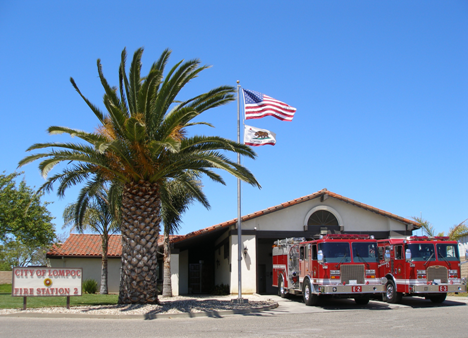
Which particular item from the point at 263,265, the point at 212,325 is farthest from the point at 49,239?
the point at 212,325

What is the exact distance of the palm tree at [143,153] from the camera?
14.3m

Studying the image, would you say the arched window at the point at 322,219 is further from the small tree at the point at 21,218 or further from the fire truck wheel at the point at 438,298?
the small tree at the point at 21,218

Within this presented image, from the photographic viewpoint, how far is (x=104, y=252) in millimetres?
28469

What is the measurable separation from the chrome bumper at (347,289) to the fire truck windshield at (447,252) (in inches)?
112

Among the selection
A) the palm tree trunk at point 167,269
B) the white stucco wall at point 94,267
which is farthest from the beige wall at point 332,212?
the white stucco wall at point 94,267

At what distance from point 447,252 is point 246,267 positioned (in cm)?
1030

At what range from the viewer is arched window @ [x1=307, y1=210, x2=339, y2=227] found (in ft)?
84.3

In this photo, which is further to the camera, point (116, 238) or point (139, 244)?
point (116, 238)

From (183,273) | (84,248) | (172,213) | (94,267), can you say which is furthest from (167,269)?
(84,248)

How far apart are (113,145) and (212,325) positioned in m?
5.98

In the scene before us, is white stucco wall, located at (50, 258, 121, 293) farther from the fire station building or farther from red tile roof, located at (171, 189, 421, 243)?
red tile roof, located at (171, 189, 421, 243)

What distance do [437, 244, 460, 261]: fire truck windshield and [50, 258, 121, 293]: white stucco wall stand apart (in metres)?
21.9

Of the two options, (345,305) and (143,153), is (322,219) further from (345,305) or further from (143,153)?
(143,153)

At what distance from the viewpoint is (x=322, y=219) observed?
25844mm
